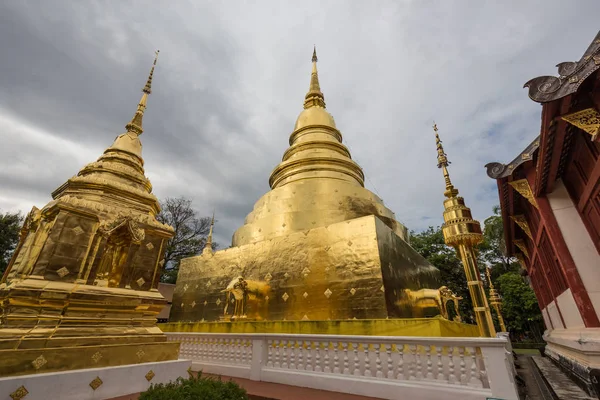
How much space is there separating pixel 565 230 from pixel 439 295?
2.58 m

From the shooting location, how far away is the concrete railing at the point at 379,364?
307 centimetres

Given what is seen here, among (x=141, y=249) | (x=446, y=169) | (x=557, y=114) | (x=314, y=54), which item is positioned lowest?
(x=141, y=249)

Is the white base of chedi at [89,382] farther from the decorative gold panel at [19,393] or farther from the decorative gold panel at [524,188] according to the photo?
the decorative gold panel at [524,188]

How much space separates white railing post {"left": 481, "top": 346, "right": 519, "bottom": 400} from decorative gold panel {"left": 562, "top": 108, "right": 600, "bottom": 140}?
2985mm

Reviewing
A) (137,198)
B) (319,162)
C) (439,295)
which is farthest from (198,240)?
(439,295)

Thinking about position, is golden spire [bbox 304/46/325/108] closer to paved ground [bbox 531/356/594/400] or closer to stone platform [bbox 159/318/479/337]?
stone platform [bbox 159/318/479/337]

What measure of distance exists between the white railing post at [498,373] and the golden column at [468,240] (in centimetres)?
25

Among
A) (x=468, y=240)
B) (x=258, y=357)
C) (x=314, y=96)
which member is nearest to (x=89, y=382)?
(x=258, y=357)

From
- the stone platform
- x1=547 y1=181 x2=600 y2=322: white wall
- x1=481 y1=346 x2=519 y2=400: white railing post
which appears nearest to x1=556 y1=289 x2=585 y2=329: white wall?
x1=547 y1=181 x2=600 y2=322: white wall

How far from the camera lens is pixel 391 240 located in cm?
629

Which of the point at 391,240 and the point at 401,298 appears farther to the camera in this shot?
the point at 391,240

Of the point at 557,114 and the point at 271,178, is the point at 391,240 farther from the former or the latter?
the point at 271,178

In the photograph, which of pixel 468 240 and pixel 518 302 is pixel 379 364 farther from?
pixel 518 302

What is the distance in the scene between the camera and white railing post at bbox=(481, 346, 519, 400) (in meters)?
2.90
